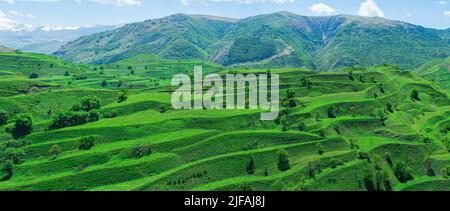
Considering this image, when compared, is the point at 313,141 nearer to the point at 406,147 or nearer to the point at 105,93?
the point at 406,147

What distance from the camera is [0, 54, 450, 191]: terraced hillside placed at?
335ft

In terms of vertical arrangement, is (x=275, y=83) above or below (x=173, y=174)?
above

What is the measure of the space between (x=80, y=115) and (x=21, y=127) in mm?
19534

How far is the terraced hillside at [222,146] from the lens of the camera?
102062mm

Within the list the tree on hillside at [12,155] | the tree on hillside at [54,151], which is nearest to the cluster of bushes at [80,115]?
the tree on hillside at [54,151]

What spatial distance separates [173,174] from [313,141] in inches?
1961

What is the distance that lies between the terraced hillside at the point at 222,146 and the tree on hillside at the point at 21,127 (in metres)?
0.59

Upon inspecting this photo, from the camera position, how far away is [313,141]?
403 ft

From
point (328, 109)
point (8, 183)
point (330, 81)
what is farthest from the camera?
point (330, 81)

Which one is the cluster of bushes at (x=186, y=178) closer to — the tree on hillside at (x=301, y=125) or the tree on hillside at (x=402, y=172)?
the tree on hillside at (x=301, y=125)

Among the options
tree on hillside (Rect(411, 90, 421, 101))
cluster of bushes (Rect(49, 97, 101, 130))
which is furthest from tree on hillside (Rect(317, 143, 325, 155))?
tree on hillside (Rect(411, 90, 421, 101))

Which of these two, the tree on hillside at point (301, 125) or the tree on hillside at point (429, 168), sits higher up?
the tree on hillside at point (301, 125)
